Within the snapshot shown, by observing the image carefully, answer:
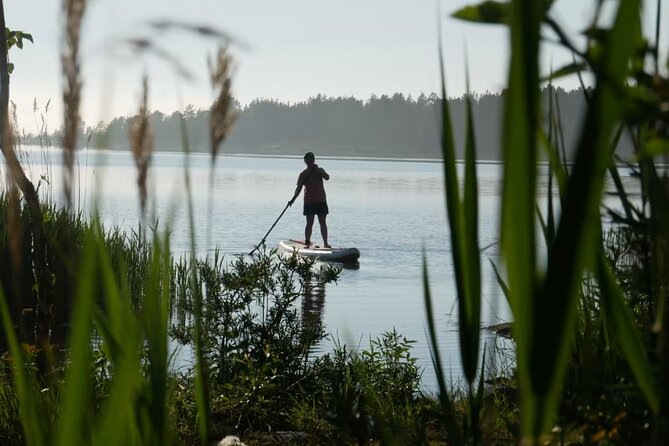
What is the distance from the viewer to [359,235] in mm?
31438

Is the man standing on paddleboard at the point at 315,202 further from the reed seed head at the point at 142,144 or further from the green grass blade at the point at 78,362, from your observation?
the green grass blade at the point at 78,362

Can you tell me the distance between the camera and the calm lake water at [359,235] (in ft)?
5.48

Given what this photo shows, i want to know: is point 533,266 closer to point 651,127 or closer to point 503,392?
point 651,127

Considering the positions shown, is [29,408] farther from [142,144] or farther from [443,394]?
[443,394]

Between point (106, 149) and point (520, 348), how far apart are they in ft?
2.31

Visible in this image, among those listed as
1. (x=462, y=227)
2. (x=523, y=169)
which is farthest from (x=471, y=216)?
(x=523, y=169)

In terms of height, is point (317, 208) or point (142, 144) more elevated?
point (142, 144)

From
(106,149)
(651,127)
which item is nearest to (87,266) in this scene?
(106,149)

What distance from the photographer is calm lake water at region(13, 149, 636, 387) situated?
1.67 metres

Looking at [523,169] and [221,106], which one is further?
[221,106]

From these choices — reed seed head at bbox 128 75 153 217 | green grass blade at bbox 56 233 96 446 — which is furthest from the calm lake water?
green grass blade at bbox 56 233 96 446

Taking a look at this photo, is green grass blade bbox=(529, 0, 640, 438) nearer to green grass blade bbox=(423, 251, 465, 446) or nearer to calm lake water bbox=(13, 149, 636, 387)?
calm lake water bbox=(13, 149, 636, 387)

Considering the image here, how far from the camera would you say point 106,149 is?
135cm

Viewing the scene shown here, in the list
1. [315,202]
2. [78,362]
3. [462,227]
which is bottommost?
[315,202]
